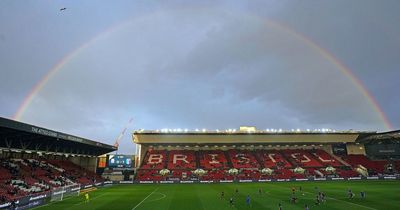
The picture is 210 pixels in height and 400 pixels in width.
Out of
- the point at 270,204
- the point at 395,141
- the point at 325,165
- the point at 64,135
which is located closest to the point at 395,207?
the point at 270,204

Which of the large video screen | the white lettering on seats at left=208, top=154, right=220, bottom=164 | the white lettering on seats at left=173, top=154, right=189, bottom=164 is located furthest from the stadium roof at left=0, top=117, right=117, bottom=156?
the white lettering on seats at left=208, top=154, right=220, bottom=164

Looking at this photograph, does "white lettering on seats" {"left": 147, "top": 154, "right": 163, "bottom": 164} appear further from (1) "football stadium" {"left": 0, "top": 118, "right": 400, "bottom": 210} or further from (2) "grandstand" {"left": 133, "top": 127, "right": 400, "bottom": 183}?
(1) "football stadium" {"left": 0, "top": 118, "right": 400, "bottom": 210}

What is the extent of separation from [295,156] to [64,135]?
85031mm

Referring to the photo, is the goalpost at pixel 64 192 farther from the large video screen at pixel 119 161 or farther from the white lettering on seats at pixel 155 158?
the white lettering on seats at pixel 155 158

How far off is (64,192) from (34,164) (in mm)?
14050

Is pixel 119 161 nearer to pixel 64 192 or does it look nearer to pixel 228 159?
pixel 64 192

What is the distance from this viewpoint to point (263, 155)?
369 ft

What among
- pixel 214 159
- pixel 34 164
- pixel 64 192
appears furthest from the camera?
pixel 214 159

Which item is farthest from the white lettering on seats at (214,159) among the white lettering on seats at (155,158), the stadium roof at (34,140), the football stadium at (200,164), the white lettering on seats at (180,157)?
the stadium roof at (34,140)

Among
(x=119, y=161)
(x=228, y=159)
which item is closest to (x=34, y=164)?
(x=119, y=161)

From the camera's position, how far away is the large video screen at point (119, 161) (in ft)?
306

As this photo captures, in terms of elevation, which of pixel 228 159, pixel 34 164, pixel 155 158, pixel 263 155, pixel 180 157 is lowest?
pixel 34 164

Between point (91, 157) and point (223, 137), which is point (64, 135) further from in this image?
point (223, 137)

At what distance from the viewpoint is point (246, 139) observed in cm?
11094
